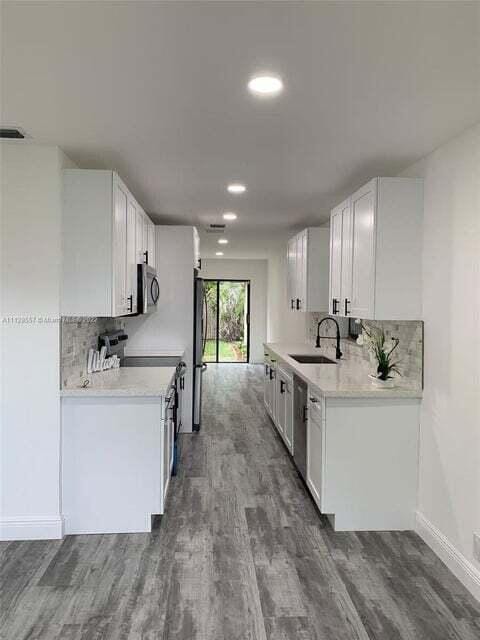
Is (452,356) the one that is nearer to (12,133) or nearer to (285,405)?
(285,405)

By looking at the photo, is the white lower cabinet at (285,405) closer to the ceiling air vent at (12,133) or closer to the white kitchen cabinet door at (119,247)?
the white kitchen cabinet door at (119,247)

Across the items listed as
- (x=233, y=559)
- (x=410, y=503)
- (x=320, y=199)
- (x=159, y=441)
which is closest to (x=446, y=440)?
(x=410, y=503)

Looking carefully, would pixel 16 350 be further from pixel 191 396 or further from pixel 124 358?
pixel 191 396

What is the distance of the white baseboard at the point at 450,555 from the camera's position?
99.1 inches

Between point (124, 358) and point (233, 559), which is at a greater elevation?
point (124, 358)

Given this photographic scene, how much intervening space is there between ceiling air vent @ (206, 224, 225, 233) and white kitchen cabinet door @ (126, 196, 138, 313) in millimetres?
2064

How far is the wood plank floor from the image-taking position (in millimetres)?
2232

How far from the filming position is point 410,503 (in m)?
3.25

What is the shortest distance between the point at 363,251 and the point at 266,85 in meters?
1.60

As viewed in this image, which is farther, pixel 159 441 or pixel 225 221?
pixel 225 221

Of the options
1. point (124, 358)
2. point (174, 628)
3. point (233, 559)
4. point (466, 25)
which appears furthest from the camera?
point (124, 358)

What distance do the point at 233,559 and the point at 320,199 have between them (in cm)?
310

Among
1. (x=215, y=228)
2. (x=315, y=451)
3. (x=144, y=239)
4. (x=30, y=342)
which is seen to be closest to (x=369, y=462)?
(x=315, y=451)

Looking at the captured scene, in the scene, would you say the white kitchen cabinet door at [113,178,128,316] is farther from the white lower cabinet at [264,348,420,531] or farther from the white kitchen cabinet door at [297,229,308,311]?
the white kitchen cabinet door at [297,229,308,311]
